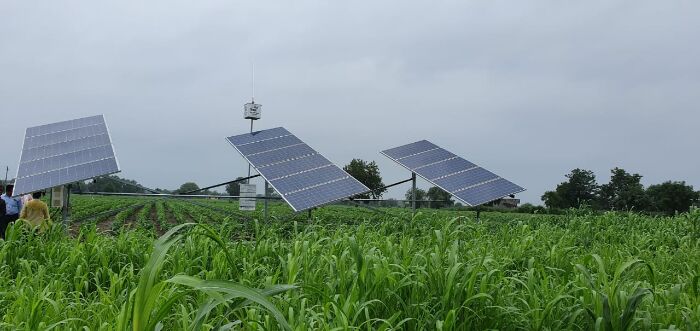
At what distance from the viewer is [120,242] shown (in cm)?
558

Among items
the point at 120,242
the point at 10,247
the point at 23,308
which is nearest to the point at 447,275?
the point at 23,308

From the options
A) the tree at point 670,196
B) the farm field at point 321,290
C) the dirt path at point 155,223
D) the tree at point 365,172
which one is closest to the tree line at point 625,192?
the tree at point 670,196

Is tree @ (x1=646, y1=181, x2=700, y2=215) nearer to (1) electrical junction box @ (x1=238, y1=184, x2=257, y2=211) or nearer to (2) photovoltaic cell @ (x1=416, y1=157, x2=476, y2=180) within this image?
(2) photovoltaic cell @ (x1=416, y1=157, x2=476, y2=180)

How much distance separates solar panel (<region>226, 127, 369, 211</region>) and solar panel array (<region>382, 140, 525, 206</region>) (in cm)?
166

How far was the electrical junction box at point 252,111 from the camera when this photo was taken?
14367 millimetres

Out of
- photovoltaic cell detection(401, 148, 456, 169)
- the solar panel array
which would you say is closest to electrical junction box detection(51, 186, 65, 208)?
the solar panel array

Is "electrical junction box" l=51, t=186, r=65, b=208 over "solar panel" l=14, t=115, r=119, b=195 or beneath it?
beneath

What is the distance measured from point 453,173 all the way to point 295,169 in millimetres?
3614

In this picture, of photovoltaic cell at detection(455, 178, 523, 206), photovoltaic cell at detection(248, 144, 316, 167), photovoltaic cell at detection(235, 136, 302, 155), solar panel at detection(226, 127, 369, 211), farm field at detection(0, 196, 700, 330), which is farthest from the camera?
photovoltaic cell at detection(235, 136, 302, 155)

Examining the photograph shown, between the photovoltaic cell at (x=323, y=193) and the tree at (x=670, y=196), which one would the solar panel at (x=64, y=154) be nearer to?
the photovoltaic cell at (x=323, y=193)

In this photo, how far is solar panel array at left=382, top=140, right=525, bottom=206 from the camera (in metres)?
10.8

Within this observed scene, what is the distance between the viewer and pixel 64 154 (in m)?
10.1

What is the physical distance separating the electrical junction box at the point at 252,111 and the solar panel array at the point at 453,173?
422 cm

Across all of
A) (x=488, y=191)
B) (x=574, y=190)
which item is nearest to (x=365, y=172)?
(x=574, y=190)
